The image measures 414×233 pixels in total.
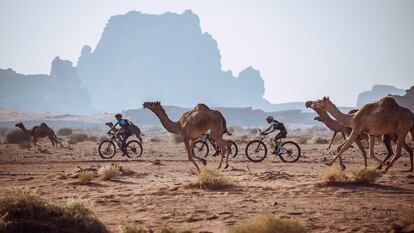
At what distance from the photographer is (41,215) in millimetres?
6234

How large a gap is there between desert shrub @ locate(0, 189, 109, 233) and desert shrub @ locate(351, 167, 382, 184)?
654cm

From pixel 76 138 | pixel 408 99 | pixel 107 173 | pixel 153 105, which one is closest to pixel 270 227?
pixel 107 173

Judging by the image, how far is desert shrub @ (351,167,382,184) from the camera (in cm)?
1064

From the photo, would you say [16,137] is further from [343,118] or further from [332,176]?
[332,176]

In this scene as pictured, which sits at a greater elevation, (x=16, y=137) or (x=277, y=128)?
(x=277, y=128)

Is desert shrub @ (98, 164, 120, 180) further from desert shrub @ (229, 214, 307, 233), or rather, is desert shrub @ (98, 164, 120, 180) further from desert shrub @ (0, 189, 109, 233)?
desert shrub @ (229, 214, 307, 233)

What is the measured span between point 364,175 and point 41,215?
7.49 metres

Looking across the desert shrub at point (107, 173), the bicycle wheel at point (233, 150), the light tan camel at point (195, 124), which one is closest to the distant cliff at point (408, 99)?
the bicycle wheel at point (233, 150)

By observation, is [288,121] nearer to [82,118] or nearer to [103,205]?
[82,118]

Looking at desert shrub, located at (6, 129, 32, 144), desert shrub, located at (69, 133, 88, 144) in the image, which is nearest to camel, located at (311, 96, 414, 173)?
desert shrub, located at (69, 133, 88, 144)

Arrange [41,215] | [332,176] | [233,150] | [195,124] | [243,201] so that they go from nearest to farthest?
[41,215], [243,201], [332,176], [195,124], [233,150]

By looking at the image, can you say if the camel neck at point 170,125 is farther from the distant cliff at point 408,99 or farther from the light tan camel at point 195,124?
the distant cliff at point 408,99

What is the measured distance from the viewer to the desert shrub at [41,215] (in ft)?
19.7

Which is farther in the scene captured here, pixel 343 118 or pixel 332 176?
pixel 343 118
